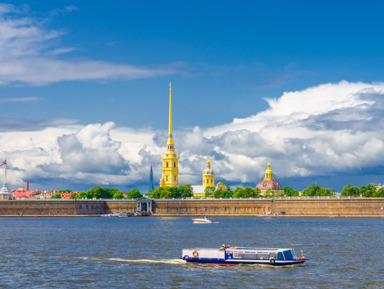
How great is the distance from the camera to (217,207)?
15588cm

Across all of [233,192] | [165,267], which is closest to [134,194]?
[233,192]

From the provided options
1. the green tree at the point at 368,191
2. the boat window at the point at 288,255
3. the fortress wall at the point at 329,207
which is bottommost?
the boat window at the point at 288,255

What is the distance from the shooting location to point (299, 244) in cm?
6147

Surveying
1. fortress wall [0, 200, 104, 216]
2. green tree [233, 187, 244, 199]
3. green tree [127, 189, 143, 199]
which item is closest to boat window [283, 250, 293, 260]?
fortress wall [0, 200, 104, 216]

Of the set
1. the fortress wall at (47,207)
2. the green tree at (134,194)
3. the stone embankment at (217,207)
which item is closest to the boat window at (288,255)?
the stone embankment at (217,207)

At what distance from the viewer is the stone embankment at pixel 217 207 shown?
13888 centimetres

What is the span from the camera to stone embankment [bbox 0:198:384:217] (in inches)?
5468

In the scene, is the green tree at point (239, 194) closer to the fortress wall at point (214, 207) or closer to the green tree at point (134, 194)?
the fortress wall at point (214, 207)

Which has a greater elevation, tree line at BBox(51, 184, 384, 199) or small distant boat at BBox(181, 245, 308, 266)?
tree line at BBox(51, 184, 384, 199)

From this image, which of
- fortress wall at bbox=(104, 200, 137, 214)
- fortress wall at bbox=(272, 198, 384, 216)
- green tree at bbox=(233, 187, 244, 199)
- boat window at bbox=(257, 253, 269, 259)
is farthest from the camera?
green tree at bbox=(233, 187, 244, 199)

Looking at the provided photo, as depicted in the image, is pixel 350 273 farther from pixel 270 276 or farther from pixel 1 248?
pixel 1 248

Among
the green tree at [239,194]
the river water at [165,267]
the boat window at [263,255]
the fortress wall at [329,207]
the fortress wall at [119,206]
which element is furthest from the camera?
the green tree at [239,194]

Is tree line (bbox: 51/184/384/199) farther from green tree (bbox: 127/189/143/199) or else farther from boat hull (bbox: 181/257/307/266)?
boat hull (bbox: 181/257/307/266)

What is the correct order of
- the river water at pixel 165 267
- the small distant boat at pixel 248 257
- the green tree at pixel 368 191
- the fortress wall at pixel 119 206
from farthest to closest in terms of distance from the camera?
the fortress wall at pixel 119 206 → the green tree at pixel 368 191 → the small distant boat at pixel 248 257 → the river water at pixel 165 267
